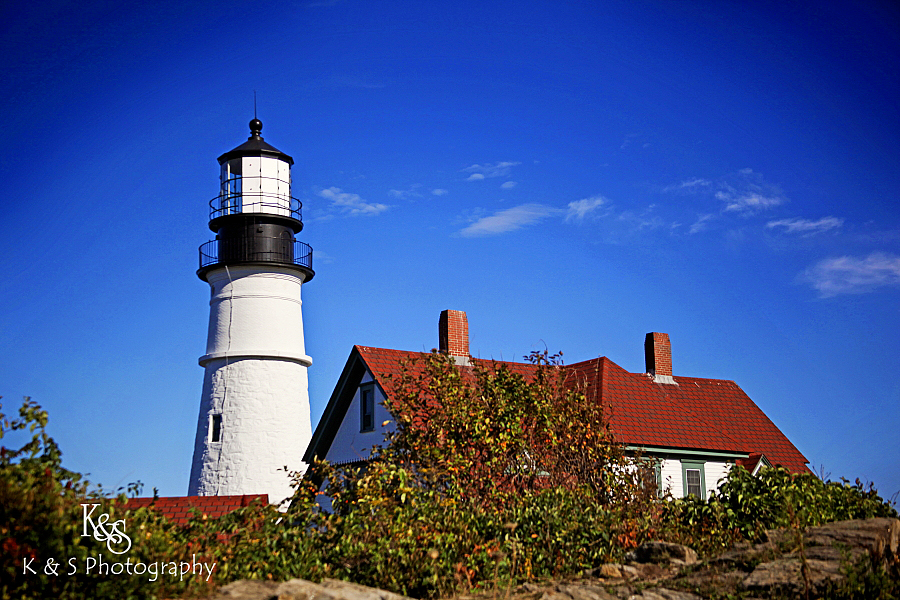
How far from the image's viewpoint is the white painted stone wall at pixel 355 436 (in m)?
20.5

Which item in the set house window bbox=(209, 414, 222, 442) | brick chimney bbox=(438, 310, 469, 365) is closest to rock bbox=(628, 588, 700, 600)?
brick chimney bbox=(438, 310, 469, 365)

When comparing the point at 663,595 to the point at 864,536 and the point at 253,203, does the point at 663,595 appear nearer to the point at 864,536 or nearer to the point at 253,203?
the point at 864,536

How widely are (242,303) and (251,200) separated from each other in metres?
3.02

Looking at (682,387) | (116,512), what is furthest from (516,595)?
(682,387)

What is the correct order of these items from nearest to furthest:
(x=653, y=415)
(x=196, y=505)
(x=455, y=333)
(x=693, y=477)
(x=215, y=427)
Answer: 1. (x=196, y=505)
2. (x=455, y=333)
3. (x=693, y=477)
4. (x=653, y=415)
5. (x=215, y=427)

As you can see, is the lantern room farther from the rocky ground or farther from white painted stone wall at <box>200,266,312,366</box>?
the rocky ground

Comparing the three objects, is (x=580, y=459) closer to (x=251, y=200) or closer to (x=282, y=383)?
(x=282, y=383)

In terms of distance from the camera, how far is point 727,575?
941 cm

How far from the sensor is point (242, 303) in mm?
24188

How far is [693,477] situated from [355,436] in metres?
9.35

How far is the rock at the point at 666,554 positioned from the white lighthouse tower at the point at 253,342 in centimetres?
1443

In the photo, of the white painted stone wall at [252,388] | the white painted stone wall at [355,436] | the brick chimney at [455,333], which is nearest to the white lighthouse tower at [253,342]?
the white painted stone wall at [252,388]

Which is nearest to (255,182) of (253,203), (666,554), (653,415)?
(253,203)

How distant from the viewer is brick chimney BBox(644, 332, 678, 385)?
25.5 metres
